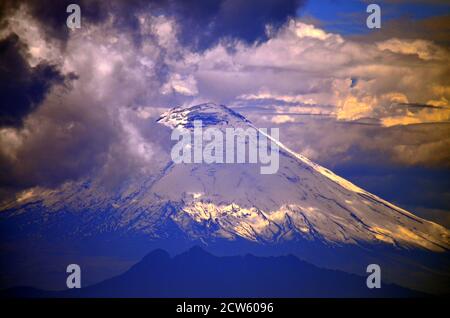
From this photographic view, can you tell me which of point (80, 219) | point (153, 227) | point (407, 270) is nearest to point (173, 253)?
point (153, 227)

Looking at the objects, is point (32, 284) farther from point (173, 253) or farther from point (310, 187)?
point (310, 187)

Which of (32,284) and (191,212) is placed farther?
(191,212)
